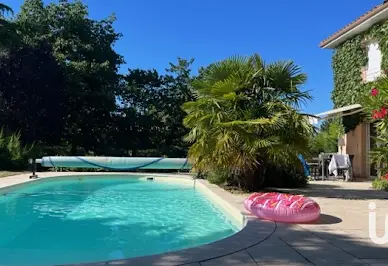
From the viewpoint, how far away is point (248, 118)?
487 inches

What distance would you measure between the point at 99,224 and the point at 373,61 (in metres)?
15.0

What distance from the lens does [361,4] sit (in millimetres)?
20031

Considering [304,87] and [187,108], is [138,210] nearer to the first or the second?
[187,108]

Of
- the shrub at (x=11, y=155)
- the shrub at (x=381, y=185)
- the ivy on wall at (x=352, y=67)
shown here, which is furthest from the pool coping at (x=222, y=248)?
the shrub at (x=11, y=155)

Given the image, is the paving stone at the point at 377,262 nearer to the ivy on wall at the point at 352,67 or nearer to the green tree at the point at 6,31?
the ivy on wall at the point at 352,67

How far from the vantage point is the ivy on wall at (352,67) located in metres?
18.2

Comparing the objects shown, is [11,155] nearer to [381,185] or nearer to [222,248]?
[381,185]

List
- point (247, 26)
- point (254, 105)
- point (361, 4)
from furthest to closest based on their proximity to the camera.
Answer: point (247, 26) → point (361, 4) → point (254, 105)

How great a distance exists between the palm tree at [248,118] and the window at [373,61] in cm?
727

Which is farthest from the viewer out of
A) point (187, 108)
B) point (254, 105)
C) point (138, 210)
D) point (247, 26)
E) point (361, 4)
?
point (247, 26)

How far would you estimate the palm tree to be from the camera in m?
11.9

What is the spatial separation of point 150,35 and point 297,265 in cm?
2342

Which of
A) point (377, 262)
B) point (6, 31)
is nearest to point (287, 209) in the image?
point (377, 262)

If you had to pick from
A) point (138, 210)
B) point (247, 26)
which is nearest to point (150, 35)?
point (247, 26)
